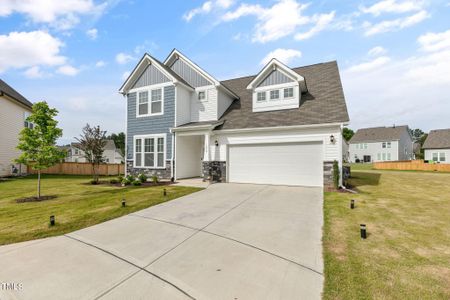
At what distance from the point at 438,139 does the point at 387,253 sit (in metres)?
44.5

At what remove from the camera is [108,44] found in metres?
11.8

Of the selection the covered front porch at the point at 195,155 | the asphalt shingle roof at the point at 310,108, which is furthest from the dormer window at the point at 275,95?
the covered front porch at the point at 195,155

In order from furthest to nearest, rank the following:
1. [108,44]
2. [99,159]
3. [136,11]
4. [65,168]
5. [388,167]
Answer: [388,167] < [65,168] < [99,159] < [108,44] < [136,11]

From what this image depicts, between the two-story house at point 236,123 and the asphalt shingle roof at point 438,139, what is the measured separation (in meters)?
32.6

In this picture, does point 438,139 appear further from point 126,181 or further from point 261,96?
point 126,181

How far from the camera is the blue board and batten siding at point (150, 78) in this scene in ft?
46.9

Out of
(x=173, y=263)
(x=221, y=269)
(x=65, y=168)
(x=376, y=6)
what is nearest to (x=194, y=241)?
(x=173, y=263)

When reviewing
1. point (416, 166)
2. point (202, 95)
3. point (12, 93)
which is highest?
point (12, 93)

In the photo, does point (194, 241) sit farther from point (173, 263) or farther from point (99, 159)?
point (99, 159)

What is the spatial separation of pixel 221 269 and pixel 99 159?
13.8 m

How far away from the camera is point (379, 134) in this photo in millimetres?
45406

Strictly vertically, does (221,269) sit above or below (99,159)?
below

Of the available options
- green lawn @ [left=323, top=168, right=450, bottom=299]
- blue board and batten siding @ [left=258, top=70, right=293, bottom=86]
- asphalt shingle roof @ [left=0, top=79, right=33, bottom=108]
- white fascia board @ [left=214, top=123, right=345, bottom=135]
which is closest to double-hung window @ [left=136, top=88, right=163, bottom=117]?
white fascia board @ [left=214, top=123, right=345, bottom=135]

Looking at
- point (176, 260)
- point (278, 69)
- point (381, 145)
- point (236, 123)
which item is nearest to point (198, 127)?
point (236, 123)
